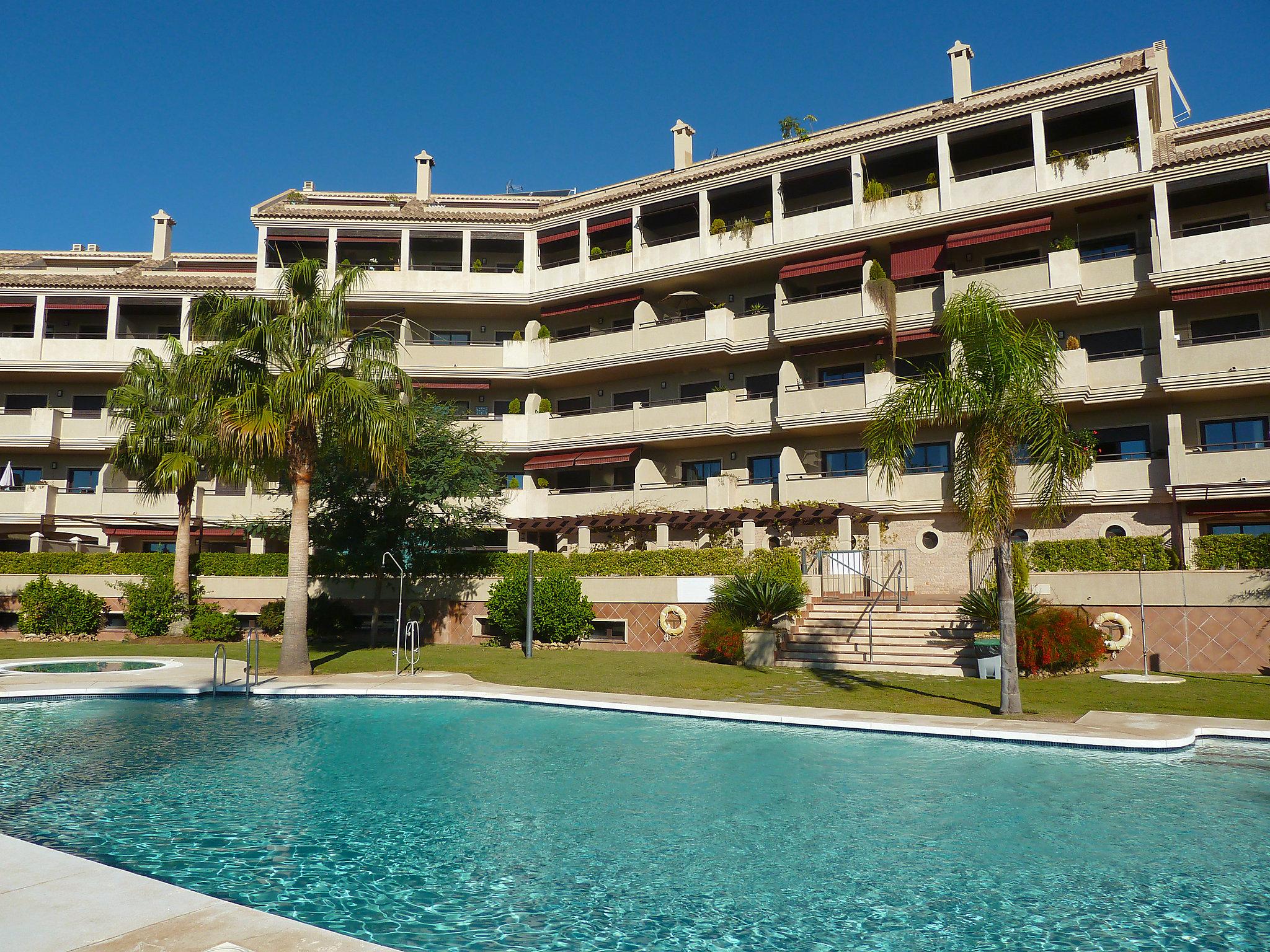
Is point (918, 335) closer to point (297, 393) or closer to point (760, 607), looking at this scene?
point (760, 607)

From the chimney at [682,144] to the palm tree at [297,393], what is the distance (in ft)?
68.4

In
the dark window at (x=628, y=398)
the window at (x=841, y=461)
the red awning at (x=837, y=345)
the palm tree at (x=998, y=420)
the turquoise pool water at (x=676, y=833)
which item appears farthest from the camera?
the dark window at (x=628, y=398)

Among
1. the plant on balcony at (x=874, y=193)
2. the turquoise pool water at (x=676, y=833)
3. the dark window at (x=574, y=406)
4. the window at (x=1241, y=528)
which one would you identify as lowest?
the turquoise pool water at (x=676, y=833)

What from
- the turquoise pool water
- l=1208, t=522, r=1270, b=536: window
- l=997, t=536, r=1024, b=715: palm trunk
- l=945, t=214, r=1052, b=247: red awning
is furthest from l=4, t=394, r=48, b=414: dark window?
l=1208, t=522, r=1270, b=536: window

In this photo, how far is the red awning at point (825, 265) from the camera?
104 ft

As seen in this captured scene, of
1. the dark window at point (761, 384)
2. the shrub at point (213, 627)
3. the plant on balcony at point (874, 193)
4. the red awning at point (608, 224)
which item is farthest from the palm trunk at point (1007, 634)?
the red awning at point (608, 224)

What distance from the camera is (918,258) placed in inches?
1221

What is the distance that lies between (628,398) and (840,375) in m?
9.10

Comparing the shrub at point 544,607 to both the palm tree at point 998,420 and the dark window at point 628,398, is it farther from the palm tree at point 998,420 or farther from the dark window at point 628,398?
the palm tree at point 998,420

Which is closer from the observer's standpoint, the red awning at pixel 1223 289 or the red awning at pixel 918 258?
the red awning at pixel 1223 289

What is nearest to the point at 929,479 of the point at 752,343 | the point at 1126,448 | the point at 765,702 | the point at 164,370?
the point at 1126,448

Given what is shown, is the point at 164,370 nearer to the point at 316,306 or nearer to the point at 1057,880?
the point at 316,306

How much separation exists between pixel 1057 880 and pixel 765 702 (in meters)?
9.12

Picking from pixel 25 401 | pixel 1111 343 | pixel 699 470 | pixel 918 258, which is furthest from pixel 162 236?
pixel 1111 343
